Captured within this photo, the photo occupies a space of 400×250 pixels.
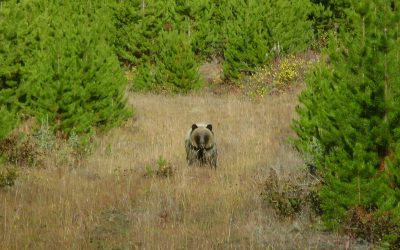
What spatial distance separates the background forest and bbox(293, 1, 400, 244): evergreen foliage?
1cm

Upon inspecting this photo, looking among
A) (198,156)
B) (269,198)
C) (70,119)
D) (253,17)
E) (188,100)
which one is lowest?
(269,198)

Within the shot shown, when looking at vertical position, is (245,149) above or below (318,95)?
below

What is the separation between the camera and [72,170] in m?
10.1

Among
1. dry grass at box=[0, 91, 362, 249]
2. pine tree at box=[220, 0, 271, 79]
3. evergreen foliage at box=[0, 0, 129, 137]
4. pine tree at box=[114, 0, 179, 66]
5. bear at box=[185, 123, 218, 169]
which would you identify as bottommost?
dry grass at box=[0, 91, 362, 249]

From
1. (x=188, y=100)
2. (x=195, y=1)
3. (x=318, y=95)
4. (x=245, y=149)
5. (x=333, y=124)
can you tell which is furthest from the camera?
(x=195, y=1)

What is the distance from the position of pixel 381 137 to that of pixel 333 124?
2.52 feet

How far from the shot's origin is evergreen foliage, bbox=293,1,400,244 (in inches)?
238

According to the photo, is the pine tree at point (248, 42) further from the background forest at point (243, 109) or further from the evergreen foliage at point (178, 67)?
the evergreen foliage at point (178, 67)

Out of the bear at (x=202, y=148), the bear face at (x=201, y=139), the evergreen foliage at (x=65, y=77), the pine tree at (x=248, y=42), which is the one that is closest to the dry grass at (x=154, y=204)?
the bear at (x=202, y=148)

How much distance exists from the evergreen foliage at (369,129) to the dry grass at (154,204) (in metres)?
0.60

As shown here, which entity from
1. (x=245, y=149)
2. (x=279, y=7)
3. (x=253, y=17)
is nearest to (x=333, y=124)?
(x=245, y=149)

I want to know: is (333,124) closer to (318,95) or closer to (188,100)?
(318,95)

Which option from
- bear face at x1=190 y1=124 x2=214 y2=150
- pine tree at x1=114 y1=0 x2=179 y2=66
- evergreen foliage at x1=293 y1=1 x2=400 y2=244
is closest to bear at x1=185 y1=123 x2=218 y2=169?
bear face at x1=190 y1=124 x2=214 y2=150

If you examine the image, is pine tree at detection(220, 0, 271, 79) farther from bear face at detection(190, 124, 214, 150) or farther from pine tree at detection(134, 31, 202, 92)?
bear face at detection(190, 124, 214, 150)
